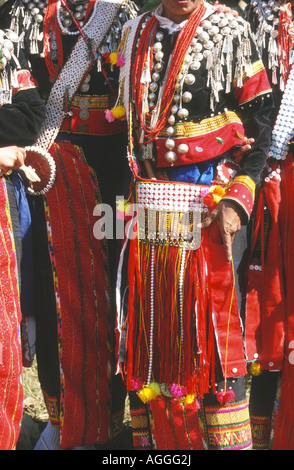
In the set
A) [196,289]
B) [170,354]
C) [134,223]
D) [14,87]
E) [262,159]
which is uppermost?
[14,87]

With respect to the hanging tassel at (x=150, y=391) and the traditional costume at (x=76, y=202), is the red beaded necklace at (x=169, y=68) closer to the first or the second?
the traditional costume at (x=76, y=202)

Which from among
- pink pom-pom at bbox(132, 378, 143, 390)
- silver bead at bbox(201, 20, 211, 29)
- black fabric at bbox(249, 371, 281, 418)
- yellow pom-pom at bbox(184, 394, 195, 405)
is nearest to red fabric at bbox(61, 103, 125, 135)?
silver bead at bbox(201, 20, 211, 29)

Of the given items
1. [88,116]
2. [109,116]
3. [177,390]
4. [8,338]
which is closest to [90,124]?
[88,116]

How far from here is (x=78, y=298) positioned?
2.86 metres

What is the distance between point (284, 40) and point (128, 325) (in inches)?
51.9

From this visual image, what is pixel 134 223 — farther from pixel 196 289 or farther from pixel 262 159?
pixel 262 159

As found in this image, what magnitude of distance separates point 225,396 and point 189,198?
0.80 m

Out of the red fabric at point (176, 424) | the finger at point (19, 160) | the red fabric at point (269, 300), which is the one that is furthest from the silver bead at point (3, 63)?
the red fabric at point (176, 424)

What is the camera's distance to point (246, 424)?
2.65m

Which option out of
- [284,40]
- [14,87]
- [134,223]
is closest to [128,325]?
[134,223]

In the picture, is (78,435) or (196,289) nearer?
(196,289)

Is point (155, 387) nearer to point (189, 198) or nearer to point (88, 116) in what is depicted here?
point (189, 198)

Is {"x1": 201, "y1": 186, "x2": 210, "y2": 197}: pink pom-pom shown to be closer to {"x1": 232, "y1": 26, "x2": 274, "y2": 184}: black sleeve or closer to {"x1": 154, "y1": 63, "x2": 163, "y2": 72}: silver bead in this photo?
{"x1": 232, "y1": 26, "x2": 274, "y2": 184}: black sleeve

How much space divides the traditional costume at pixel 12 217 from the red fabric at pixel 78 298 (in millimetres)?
180
